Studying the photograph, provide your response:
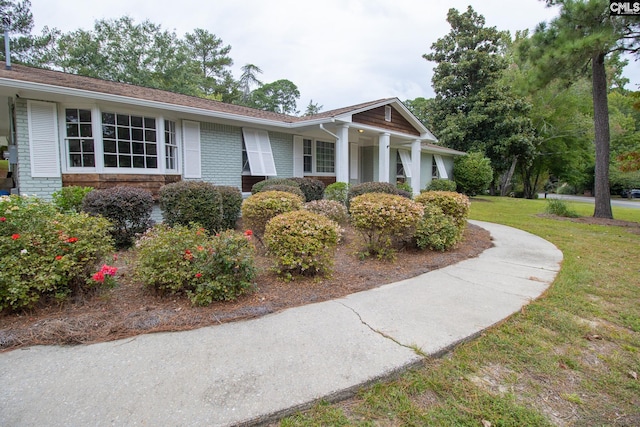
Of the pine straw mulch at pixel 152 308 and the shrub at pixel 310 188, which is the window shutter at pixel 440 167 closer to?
the shrub at pixel 310 188

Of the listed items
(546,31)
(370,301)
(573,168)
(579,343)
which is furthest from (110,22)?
(573,168)

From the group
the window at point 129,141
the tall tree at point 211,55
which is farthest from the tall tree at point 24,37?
the window at point 129,141

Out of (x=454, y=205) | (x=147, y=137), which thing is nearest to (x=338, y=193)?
(x=454, y=205)

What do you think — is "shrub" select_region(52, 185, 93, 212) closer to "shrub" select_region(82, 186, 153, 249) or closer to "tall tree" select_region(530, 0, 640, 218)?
"shrub" select_region(82, 186, 153, 249)

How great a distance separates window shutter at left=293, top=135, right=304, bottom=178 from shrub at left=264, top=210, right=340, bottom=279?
8108mm

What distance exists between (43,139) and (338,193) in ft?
23.8

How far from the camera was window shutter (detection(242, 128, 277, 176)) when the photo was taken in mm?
10648

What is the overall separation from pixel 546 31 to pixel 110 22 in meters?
28.3

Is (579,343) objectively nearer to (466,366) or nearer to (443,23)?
(466,366)

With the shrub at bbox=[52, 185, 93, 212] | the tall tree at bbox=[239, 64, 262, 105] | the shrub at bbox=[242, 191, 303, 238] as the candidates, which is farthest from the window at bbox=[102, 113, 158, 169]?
the tall tree at bbox=[239, 64, 262, 105]

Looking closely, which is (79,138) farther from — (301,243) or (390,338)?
(390,338)

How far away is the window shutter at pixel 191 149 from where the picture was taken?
916cm

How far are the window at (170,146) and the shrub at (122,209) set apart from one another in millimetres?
3209

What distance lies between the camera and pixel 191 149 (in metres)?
9.30
